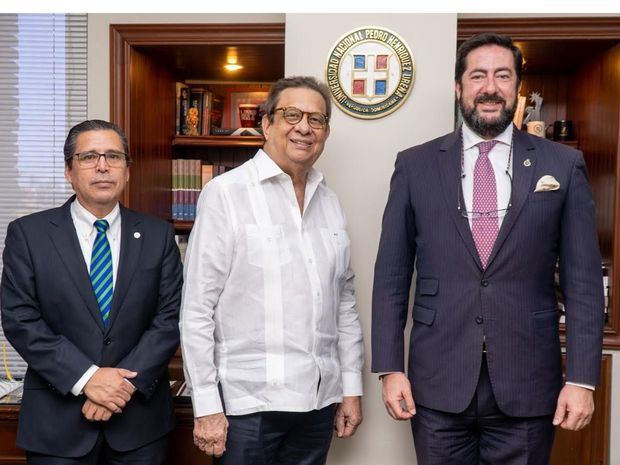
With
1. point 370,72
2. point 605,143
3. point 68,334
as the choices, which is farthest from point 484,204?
point 605,143

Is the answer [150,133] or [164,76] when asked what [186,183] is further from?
[164,76]

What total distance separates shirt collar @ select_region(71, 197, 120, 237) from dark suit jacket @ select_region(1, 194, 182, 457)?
0.11 ft

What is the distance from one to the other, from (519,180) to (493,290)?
315 mm

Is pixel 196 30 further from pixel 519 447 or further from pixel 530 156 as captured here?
pixel 519 447

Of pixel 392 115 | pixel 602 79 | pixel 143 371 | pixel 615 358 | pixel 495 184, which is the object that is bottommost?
pixel 615 358

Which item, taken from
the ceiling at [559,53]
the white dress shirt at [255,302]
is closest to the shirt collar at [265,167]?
the white dress shirt at [255,302]

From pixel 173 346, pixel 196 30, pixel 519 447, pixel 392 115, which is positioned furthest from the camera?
pixel 196 30

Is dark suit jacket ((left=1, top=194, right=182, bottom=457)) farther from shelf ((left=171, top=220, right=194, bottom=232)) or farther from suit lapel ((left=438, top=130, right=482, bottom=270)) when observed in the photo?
shelf ((left=171, top=220, right=194, bottom=232))

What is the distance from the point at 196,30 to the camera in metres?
3.21

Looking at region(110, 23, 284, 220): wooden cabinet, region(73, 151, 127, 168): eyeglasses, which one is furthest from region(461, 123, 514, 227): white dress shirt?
region(110, 23, 284, 220): wooden cabinet

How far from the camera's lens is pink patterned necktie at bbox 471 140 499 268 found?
1.91m

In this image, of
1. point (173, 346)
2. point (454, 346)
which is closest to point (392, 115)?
point (454, 346)

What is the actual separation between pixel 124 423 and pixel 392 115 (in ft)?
4.57

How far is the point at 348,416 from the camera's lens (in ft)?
7.13
